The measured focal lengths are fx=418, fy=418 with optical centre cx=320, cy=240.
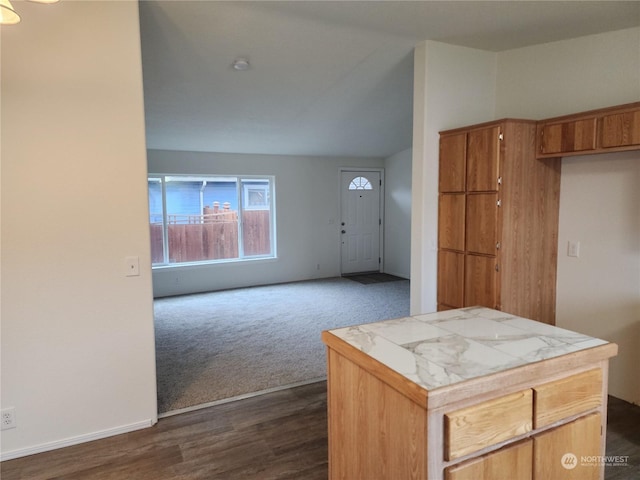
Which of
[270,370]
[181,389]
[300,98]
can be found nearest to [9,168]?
[181,389]

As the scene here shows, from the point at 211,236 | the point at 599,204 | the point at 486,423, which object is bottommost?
the point at 486,423

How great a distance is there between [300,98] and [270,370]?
2883 millimetres

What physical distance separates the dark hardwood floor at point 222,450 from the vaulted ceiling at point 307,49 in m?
2.77

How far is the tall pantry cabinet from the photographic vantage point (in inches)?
122

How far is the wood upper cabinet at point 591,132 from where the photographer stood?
8.65ft

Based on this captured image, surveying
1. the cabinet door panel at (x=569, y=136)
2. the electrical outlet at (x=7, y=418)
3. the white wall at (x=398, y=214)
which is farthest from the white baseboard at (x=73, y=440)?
the white wall at (x=398, y=214)

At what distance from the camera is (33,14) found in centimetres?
235

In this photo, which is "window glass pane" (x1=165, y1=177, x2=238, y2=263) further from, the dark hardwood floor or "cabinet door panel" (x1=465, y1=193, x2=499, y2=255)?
"cabinet door panel" (x1=465, y1=193, x2=499, y2=255)

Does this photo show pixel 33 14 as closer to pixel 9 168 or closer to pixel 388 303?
pixel 9 168

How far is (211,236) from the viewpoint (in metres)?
6.98

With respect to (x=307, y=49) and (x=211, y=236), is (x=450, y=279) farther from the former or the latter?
(x=211, y=236)

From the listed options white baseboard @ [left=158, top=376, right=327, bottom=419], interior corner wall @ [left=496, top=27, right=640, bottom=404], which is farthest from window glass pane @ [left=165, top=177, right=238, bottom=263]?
interior corner wall @ [left=496, top=27, right=640, bottom=404]

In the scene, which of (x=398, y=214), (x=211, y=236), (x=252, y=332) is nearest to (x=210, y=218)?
(x=211, y=236)

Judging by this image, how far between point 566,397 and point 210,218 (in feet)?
20.2
